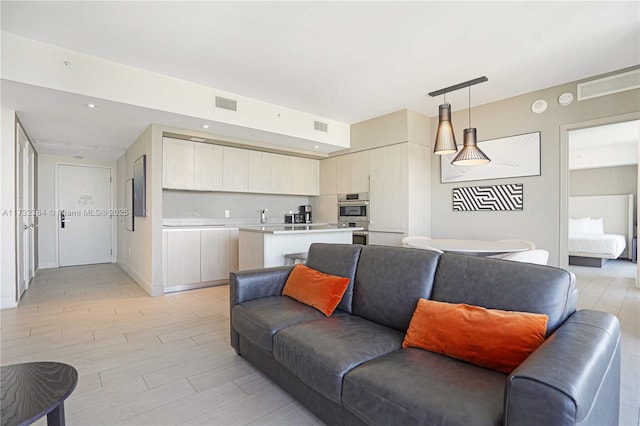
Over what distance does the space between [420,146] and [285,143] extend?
2278 millimetres

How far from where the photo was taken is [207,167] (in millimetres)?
5082

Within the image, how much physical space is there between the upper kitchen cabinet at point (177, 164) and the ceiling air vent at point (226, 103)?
1022mm

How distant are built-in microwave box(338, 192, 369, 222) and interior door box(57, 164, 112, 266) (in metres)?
5.20

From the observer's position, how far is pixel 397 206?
5.06m

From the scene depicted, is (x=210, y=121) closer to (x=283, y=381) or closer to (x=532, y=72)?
(x=283, y=381)

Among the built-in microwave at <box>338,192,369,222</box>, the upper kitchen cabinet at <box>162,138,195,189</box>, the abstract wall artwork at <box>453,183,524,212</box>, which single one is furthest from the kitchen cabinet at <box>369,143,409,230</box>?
the upper kitchen cabinet at <box>162,138,195,189</box>

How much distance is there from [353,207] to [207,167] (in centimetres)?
261

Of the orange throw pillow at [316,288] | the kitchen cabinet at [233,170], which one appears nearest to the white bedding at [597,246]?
the kitchen cabinet at [233,170]

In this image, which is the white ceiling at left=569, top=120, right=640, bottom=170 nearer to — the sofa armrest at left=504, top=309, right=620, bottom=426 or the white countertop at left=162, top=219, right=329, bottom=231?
the white countertop at left=162, top=219, right=329, bottom=231

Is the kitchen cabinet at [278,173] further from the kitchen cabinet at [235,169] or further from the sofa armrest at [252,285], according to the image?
the sofa armrest at [252,285]

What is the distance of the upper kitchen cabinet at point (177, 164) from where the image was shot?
461cm

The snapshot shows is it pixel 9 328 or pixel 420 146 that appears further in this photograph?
pixel 420 146

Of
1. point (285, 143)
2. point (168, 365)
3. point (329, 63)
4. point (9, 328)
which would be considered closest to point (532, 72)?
point (329, 63)

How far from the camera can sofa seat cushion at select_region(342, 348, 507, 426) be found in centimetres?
111
